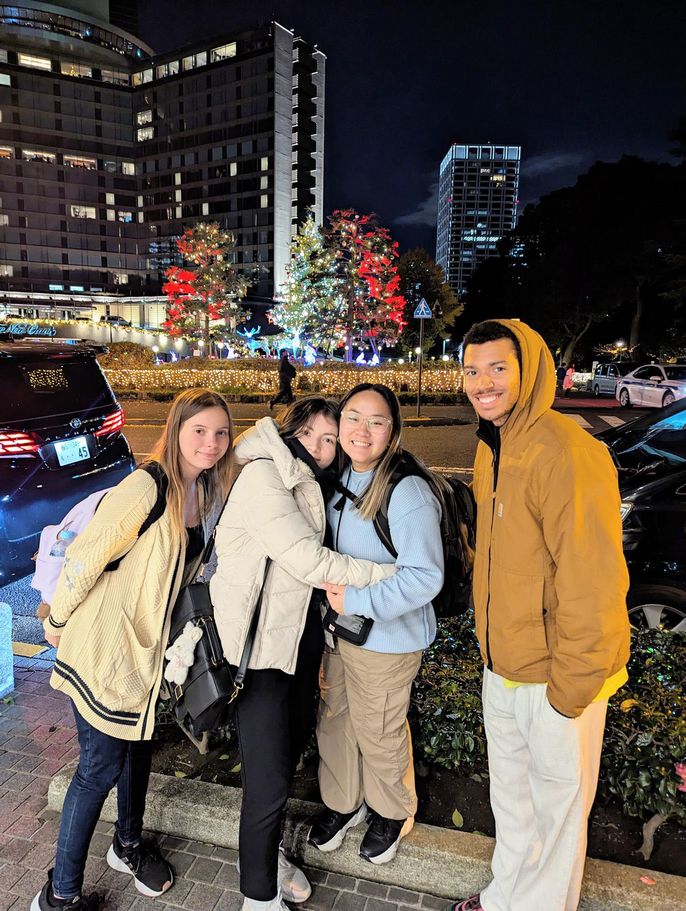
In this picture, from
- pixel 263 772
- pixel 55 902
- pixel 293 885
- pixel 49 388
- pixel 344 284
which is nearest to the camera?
pixel 263 772

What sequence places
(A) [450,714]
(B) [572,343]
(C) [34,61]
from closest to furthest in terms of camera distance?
(A) [450,714]
(B) [572,343]
(C) [34,61]

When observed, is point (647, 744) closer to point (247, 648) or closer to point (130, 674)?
point (247, 648)

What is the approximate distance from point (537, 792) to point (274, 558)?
121 centimetres

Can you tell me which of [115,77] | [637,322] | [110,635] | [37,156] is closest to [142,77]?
[115,77]

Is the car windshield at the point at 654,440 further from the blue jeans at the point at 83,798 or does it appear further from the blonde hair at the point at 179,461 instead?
the blue jeans at the point at 83,798

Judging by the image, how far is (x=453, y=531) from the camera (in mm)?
2369

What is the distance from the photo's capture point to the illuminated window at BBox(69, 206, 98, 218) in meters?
78.9

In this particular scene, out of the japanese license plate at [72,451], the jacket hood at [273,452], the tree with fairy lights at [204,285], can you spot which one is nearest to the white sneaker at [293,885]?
the jacket hood at [273,452]

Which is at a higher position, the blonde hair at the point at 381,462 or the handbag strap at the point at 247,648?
the blonde hair at the point at 381,462

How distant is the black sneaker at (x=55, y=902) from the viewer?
223 cm

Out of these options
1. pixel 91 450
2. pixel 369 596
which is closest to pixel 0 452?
pixel 91 450

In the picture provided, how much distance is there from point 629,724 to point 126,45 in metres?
119

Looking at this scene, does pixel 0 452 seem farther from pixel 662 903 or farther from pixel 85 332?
pixel 85 332

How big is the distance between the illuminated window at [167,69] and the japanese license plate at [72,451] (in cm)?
8996
